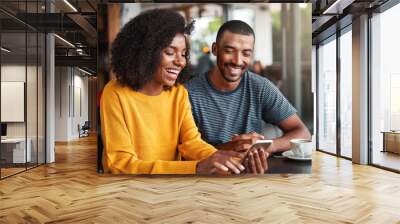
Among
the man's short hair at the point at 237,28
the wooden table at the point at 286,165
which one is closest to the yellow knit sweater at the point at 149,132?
the wooden table at the point at 286,165

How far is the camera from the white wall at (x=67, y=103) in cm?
1490

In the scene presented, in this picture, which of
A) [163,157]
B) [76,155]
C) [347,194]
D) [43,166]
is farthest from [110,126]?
[76,155]

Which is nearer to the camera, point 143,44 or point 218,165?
point 143,44

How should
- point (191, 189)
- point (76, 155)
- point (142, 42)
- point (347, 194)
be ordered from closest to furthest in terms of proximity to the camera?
point (347, 194), point (191, 189), point (142, 42), point (76, 155)

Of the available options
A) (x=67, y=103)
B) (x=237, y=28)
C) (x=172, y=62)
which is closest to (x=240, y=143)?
(x=172, y=62)

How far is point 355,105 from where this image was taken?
7766mm

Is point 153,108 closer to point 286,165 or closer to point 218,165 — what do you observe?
point 218,165

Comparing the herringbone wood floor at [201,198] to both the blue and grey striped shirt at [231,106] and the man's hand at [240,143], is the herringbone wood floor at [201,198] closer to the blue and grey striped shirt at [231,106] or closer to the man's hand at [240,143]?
the man's hand at [240,143]

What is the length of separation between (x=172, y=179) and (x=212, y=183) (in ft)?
2.07

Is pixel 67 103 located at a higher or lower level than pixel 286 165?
higher

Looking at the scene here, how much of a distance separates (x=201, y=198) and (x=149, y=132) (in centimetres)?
136

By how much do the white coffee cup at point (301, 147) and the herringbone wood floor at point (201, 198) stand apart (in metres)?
0.36

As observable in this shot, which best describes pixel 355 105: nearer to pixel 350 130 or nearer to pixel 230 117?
pixel 350 130

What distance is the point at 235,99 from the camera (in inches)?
225
